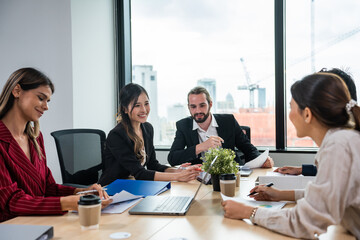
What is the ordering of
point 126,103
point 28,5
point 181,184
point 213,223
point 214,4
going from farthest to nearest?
1. point 214,4
2. point 28,5
3. point 126,103
4. point 181,184
5. point 213,223

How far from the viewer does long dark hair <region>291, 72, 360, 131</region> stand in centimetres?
124

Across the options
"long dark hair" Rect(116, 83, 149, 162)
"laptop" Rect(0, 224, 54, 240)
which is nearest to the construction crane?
"long dark hair" Rect(116, 83, 149, 162)

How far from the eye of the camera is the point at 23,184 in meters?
1.76

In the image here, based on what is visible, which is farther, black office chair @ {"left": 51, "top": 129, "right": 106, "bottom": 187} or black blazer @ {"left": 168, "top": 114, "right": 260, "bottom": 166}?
black blazer @ {"left": 168, "top": 114, "right": 260, "bottom": 166}

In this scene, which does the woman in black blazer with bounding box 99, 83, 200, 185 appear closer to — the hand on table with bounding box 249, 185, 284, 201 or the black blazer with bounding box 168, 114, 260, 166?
the black blazer with bounding box 168, 114, 260, 166

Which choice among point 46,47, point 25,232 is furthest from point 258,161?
point 46,47

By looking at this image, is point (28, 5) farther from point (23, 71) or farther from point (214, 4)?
point (23, 71)

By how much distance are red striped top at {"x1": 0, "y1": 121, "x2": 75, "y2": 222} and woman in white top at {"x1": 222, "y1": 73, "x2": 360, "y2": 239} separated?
2.65ft

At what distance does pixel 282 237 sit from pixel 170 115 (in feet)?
10.8

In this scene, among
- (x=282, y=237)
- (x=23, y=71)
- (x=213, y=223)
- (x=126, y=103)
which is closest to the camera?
(x=282, y=237)

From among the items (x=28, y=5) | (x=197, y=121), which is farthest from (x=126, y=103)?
(x=28, y=5)

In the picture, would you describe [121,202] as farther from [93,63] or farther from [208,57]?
[208,57]

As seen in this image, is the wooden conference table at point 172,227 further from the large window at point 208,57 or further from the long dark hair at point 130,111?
the large window at point 208,57

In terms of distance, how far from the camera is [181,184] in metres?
2.18
